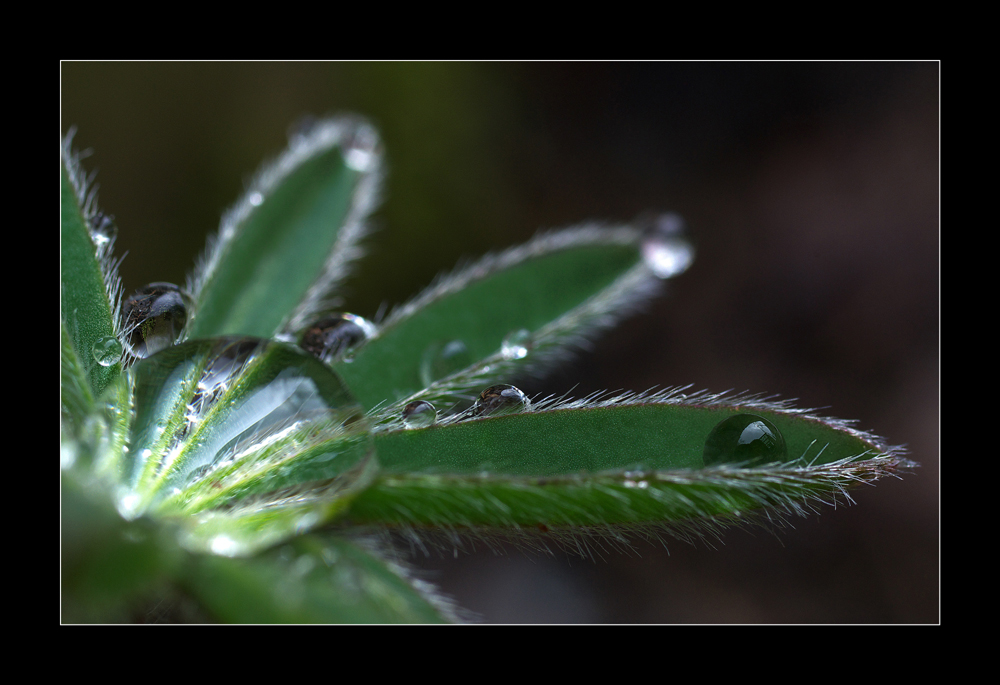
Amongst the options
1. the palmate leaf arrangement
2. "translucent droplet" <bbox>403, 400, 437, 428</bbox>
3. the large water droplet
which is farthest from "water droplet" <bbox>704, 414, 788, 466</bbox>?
the large water droplet

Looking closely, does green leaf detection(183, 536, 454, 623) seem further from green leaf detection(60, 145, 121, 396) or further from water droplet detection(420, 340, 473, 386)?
water droplet detection(420, 340, 473, 386)

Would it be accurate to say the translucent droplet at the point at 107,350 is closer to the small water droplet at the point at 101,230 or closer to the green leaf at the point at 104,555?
the small water droplet at the point at 101,230

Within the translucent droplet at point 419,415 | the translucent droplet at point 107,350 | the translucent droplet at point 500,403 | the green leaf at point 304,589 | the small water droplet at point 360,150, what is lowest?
the green leaf at point 304,589

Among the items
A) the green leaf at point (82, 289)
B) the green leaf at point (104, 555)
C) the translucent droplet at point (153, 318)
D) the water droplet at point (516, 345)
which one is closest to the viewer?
the green leaf at point (104, 555)

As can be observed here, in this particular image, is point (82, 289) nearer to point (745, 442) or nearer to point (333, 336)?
point (333, 336)

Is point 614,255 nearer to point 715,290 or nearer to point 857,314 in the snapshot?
point 715,290

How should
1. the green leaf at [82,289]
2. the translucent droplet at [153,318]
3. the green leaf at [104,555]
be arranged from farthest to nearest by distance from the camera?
1. the translucent droplet at [153,318]
2. the green leaf at [82,289]
3. the green leaf at [104,555]

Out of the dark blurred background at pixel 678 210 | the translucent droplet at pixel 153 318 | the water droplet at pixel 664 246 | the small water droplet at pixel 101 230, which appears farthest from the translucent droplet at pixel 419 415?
the dark blurred background at pixel 678 210
